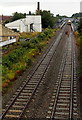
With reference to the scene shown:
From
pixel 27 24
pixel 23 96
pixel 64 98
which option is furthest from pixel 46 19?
pixel 64 98

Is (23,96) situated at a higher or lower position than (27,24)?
lower

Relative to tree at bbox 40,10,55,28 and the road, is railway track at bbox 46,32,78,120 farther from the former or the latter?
tree at bbox 40,10,55,28

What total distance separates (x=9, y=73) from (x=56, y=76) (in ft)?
11.6

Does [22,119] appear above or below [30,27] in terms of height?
below

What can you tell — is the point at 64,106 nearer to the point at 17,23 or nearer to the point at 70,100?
the point at 70,100

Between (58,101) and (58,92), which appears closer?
(58,101)

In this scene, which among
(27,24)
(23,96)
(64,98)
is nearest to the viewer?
(64,98)

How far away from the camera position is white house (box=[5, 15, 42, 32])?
59681 mm

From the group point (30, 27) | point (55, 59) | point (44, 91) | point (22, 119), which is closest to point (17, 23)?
point (30, 27)

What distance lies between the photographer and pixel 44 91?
14.5 meters

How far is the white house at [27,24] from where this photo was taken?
59.7 metres

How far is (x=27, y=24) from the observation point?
61.6m

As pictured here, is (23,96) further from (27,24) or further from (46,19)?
(46,19)

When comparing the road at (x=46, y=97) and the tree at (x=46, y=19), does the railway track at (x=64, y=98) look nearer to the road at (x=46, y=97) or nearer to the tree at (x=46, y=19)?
the road at (x=46, y=97)
